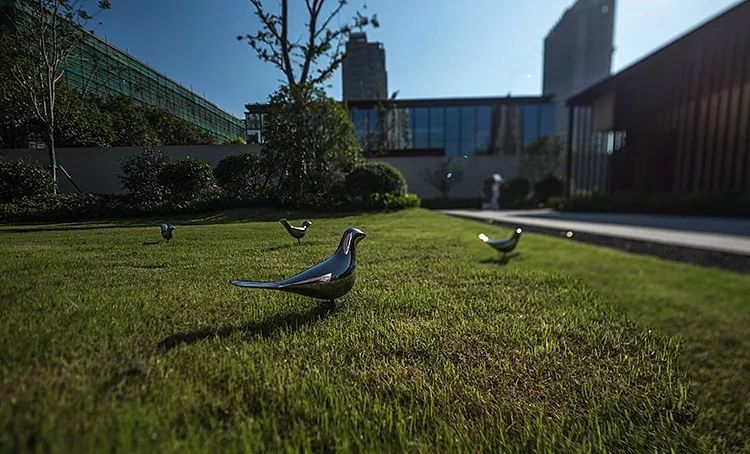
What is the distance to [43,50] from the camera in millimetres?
948

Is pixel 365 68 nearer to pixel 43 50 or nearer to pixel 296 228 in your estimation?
pixel 296 228

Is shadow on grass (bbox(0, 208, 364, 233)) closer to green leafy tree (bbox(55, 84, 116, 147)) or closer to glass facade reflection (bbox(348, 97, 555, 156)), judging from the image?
green leafy tree (bbox(55, 84, 116, 147))

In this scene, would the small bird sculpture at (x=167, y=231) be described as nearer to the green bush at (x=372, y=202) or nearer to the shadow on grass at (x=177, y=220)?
the shadow on grass at (x=177, y=220)

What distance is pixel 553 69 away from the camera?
16.5 feet

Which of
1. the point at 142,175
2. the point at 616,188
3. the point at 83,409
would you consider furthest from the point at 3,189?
the point at 616,188

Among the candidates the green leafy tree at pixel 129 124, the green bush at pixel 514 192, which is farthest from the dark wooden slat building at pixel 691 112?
the green bush at pixel 514 192

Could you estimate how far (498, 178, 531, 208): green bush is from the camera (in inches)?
621

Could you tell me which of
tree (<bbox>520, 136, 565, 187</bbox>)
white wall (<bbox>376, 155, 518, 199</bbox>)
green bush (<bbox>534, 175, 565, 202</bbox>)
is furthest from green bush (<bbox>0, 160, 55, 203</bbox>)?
tree (<bbox>520, 136, 565, 187</bbox>)

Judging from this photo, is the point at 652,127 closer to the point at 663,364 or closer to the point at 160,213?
the point at 663,364

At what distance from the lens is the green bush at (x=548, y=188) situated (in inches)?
637

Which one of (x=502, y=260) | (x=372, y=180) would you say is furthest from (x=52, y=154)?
(x=502, y=260)

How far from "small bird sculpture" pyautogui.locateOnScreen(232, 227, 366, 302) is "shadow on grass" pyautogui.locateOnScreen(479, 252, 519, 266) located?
1949mm

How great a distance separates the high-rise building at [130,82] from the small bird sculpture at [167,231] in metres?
0.37

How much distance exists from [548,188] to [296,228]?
1785cm
